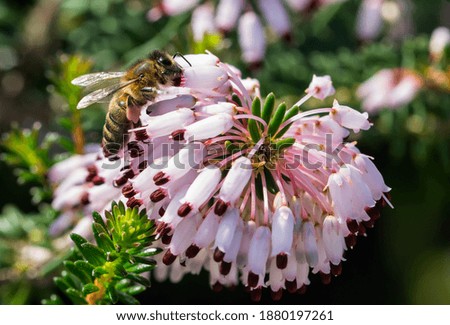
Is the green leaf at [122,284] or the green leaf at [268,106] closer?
the green leaf at [268,106]

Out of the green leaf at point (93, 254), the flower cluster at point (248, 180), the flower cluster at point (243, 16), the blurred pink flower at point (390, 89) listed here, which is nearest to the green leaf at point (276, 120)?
the flower cluster at point (248, 180)

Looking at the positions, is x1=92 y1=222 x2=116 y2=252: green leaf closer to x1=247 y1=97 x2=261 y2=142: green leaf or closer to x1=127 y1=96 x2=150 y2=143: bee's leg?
x1=127 y1=96 x2=150 y2=143: bee's leg

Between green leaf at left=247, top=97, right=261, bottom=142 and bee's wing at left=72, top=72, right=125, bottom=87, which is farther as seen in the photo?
bee's wing at left=72, top=72, right=125, bottom=87

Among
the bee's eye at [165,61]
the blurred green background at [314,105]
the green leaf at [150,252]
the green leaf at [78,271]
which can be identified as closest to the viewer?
the green leaf at [150,252]

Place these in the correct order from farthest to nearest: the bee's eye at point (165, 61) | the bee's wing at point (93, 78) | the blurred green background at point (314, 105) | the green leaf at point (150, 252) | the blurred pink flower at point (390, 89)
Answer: the blurred green background at point (314, 105) < the blurred pink flower at point (390, 89) < the bee's wing at point (93, 78) < the bee's eye at point (165, 61) < the green leaf at point (150, 252)

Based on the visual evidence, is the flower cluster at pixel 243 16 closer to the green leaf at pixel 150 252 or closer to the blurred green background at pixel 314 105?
the blurred green background at pixel 314 105

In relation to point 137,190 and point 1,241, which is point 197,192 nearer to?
point 137,190

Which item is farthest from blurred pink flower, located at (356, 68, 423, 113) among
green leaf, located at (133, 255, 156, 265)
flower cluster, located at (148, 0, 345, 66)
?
green leaf, located at (133, 255, 156, 265)

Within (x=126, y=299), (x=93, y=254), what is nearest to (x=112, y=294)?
(x=126, y=299)

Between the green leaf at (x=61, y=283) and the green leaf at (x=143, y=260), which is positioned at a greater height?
the green leaf at (x=143, y=260)
